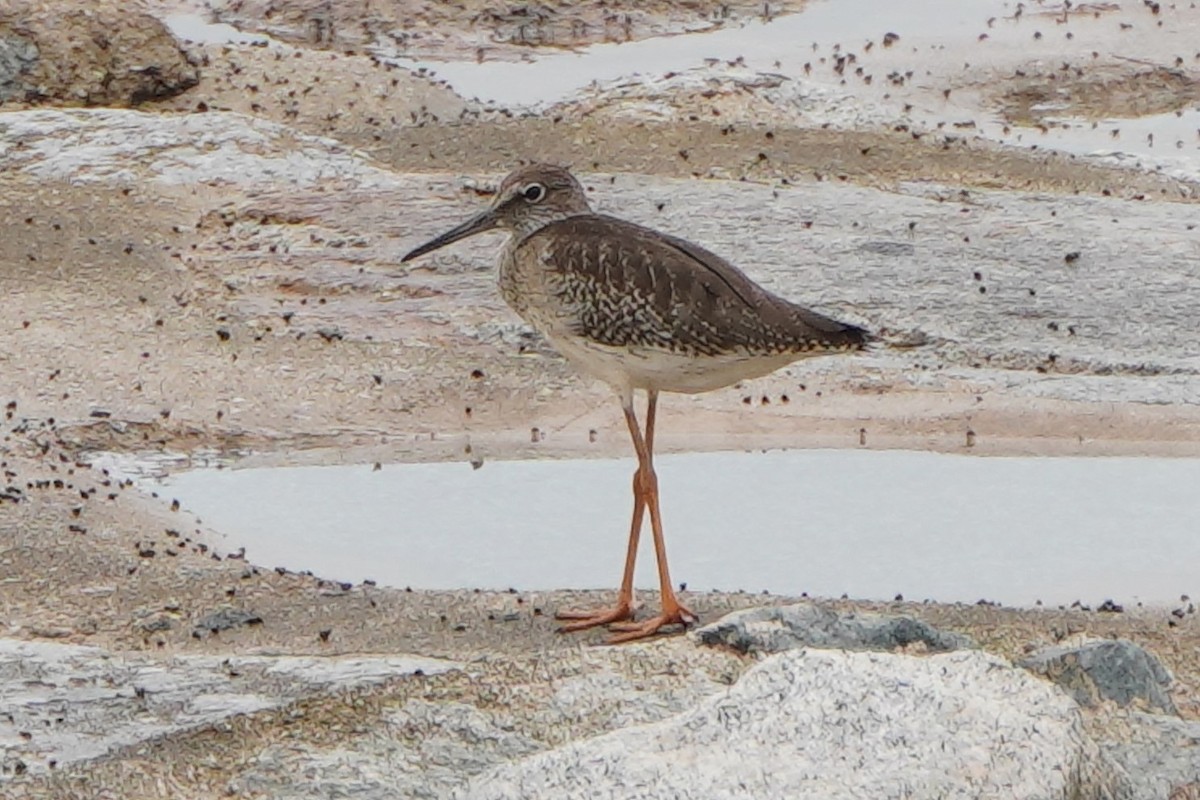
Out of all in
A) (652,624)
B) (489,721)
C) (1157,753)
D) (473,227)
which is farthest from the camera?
(473,227)

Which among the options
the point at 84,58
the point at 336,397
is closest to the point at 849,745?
the point at 336,397

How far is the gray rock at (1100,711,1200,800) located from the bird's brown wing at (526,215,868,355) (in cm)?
228

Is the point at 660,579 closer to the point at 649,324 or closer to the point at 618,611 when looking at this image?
the point at 618,611

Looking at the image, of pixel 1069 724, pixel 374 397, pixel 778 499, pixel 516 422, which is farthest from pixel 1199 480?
pixel 1069 724

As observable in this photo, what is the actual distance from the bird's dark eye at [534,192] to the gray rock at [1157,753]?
3551 millimetres

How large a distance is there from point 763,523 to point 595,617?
1443 mm

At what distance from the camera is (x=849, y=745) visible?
627cm

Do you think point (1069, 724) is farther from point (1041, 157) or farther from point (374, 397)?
point (1041, 157)

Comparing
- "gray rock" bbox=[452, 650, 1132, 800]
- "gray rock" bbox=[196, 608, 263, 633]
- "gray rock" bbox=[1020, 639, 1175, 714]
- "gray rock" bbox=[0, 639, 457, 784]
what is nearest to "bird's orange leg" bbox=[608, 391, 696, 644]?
"gray rock" bbox=[0, 639, 457, 784]

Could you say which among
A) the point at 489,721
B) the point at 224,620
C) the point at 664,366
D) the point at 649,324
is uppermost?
the point at 649,324

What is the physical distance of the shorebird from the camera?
361 inches

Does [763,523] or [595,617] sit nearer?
[595,617]

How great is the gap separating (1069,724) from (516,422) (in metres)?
5.83

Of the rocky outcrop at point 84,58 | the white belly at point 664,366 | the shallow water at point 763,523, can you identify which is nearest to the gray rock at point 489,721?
the white belly at point 664,366
